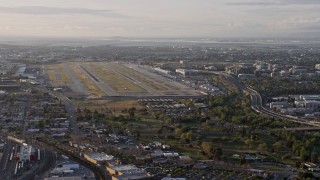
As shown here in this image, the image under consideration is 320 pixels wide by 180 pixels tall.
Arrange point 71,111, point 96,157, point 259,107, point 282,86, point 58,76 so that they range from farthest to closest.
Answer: point 58,76
point 282,86
point 259,107
point 71,111
point 96,157

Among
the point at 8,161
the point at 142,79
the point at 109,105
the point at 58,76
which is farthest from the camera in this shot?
the point at 58,76

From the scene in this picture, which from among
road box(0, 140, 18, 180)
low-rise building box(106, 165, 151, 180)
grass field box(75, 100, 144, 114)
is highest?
low-rise building box(106, 165, 151, 180)

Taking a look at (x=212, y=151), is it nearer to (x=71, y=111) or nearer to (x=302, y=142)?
(x=302, y=142)

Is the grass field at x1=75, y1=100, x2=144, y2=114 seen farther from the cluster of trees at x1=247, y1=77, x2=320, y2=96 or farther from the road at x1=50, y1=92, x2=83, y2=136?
the cluster of trees at x1=247, y1=77, x2=320, y2=96

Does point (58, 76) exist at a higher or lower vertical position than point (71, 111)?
higher

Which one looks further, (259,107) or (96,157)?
(259,107)

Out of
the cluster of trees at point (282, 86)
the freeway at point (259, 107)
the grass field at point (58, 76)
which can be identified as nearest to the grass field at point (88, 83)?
the grass field at point (58, 76)

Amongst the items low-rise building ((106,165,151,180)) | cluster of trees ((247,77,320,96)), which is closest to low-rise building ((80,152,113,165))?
low-rise building ((106,165,151,180))

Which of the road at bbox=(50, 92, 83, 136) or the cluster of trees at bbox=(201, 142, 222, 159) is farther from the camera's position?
the road at bbox=(50, 92, 83, 136)

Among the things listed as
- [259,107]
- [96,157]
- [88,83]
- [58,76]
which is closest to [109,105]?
[259,107]

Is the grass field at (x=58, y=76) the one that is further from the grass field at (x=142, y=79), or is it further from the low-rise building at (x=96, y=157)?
the low-rise building at (x=96, y=157)

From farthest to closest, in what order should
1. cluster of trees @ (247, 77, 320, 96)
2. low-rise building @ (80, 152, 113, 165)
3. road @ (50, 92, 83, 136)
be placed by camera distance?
1. cluster of trees @ (247, 77, 320, 96)
2. road @ (50, 92, 83, 136)
3. low-rise building @ (80, 152, 113, 165)
